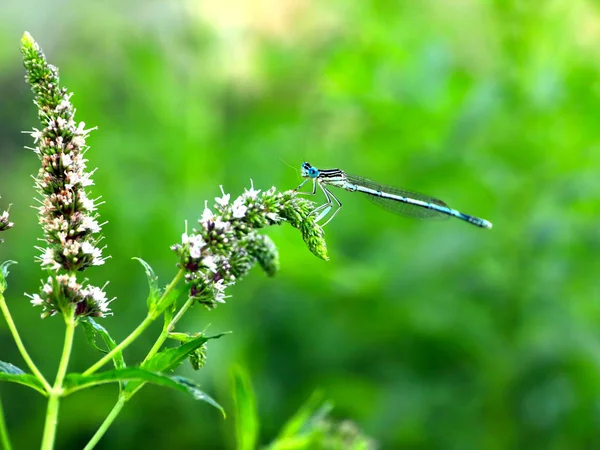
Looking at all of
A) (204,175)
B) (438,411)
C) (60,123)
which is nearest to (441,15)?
(204,175)

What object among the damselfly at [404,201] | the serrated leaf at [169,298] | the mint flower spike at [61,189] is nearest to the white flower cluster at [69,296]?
the mint flower spike at [61,189]

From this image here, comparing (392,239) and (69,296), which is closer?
(69,296)

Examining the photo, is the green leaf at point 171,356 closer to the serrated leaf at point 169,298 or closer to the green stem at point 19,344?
the serrated leaf at point 169,298

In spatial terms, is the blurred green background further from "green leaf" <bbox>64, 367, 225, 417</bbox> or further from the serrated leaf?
"green leaf" <bbox>64, 367, 225, 417</bbox>

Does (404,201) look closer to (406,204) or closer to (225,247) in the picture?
(406,204)

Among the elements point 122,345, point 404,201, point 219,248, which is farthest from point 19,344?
point 404,201
